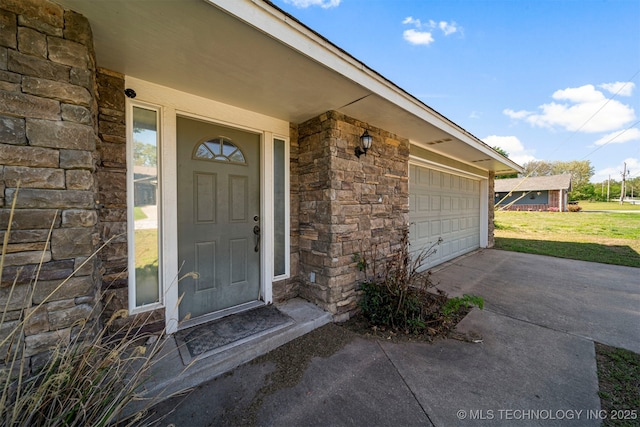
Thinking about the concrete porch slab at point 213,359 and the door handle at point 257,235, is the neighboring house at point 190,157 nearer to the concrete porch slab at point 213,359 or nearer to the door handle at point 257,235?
the door handle at point 257,235

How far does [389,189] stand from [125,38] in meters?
3.05

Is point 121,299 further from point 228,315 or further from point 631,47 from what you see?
point 631,47

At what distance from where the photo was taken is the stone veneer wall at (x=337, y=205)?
2697 millimetres

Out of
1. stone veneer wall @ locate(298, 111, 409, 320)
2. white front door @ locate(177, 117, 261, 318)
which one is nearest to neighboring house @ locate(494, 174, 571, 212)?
stone veneer wall @ locate(298, 111, 409, 320)

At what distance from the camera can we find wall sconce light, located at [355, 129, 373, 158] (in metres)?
2.78

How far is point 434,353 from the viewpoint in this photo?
2217 mm

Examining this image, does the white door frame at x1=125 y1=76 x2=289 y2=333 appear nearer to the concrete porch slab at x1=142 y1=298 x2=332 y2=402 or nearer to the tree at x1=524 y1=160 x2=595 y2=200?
the concrete porch slab at x1=142 y1=298 x2=332 y2=402

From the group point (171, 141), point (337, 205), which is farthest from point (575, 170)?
point (171, 141)

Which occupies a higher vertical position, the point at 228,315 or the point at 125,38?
the point at 125,38

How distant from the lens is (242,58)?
68.6 inches

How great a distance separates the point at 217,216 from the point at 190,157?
65cm

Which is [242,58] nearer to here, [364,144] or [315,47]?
[315,47]

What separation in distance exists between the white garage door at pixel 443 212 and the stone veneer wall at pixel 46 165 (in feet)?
13.7

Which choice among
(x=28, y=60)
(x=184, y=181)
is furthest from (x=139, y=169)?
(x=28, y=60)
